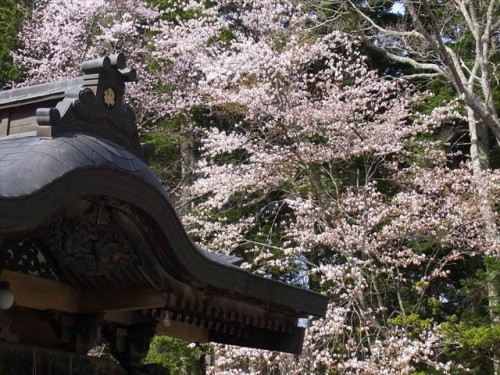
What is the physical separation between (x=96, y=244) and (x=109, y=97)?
0.72 m

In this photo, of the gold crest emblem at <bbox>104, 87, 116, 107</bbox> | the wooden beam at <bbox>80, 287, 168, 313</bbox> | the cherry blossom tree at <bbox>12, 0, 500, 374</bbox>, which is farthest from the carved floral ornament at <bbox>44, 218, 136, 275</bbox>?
the cherry blossom tree at <bbox>12, 0, 500, 374</bbox>

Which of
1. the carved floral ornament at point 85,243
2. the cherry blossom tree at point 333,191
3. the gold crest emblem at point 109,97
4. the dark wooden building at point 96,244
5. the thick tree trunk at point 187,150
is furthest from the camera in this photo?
the thick tree trunk at point 187,150

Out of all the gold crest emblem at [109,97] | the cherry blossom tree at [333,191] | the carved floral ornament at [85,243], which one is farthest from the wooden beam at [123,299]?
the cherry blossom tree at [333,191]

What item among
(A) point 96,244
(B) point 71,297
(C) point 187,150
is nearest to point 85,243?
(A) point 96,244

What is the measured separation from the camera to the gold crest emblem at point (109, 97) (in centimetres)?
398

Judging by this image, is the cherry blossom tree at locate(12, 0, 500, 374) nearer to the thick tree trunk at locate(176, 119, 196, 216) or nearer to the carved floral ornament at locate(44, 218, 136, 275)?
the thick tree trunk at locate(176, 119, 196, 216)

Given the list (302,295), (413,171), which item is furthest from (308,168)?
(302,295)

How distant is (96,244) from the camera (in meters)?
3.89

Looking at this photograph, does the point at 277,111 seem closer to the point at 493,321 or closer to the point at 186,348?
the point at 186,348

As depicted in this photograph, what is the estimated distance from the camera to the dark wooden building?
136 inches

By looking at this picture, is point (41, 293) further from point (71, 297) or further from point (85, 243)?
point (85, 243)

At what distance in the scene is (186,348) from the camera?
12.6m

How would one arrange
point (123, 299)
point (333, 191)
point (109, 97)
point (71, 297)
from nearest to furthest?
point (109, 97), point (123, 299), point (71, 297), point (333, 191)

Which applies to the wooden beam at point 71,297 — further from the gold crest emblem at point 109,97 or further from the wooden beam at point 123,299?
the gold crest emblem at point 109,97
